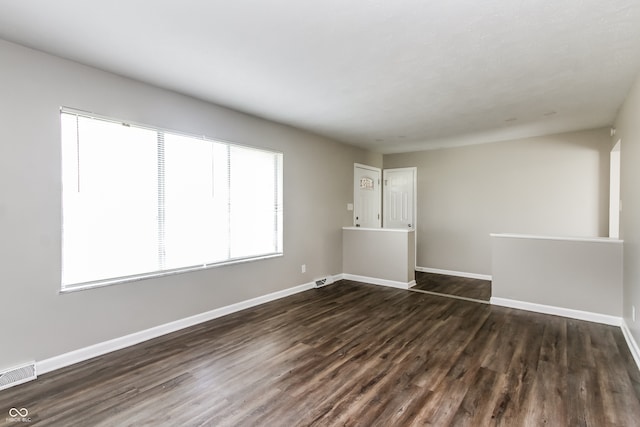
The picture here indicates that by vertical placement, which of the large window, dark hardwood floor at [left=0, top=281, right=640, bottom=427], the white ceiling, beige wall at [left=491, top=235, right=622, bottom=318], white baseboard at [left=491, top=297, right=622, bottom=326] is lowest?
dark hardwood floor at [left=0, top=281, right=640, bottom=427]

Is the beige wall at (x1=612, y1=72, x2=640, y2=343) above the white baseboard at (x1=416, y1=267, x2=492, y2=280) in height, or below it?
above

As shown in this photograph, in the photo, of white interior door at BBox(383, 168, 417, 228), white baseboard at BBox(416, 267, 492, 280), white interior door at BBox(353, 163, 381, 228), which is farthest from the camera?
white interior door at BBox(383, 168, 417, 228)

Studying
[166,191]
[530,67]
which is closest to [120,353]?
[166,191]

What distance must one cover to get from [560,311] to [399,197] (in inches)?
142

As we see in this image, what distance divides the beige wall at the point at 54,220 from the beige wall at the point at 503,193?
407cm

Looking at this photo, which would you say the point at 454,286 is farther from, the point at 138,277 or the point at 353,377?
the point at 138,277

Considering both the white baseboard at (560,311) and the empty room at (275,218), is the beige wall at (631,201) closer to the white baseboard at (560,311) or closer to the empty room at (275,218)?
the empty room at (275,218)

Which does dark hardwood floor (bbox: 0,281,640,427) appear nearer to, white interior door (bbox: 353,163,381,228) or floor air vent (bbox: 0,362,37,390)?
floor air vent (bbox: 0,362,37,390)

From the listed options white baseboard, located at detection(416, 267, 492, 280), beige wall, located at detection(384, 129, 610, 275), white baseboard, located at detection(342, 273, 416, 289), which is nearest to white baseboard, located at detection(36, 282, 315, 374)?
white baseboard, located at detection(342, 273, 416, 289)

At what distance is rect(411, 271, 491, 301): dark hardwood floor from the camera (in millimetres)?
4840

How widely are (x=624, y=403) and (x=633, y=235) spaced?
1608 mm

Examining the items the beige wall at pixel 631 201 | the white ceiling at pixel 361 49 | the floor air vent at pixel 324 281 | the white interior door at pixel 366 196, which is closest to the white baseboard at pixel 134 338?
the floor air vent at pixel 324 281

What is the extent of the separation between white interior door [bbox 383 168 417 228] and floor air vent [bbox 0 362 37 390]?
238 inches

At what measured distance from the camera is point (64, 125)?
2664 millimetres
